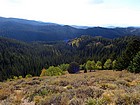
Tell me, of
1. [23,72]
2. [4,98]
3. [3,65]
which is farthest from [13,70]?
[4,98]

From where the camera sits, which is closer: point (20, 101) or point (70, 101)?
point (70, 101)

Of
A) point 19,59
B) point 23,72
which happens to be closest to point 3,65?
point 19,59

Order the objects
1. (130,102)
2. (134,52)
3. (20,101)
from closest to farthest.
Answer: (130,102)
(20,101)
(134,52)

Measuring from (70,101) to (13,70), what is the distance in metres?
114

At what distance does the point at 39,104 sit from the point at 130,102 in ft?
16.3

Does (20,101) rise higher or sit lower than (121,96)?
lower

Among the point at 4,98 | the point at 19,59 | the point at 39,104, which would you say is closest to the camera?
the point at 39,104

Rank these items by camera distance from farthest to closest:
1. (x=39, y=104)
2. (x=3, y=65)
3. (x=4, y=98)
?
(x=3, y=65)
(x=4, y=98)
(x=39, y=104)

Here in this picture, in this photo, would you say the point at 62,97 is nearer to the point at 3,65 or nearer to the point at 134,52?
the point at 134,52

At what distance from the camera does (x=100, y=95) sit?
40.8ft

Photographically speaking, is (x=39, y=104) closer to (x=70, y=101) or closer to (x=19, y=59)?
(x=70, y=101)

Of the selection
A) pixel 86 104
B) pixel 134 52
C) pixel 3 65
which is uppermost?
pixel 86 104

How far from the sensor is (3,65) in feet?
478

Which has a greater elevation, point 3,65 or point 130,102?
point 130,102
